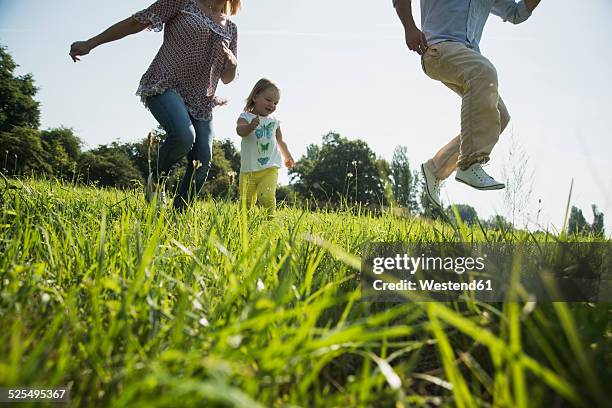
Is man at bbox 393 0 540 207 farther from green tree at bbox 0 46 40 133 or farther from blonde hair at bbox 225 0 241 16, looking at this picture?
green tree at bbox 0 46 40 133

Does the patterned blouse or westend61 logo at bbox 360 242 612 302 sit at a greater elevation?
the patterned blouse

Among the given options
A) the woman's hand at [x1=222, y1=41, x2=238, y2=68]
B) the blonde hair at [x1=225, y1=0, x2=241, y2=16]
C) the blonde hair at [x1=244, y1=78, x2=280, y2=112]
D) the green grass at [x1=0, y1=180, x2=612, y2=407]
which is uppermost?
the blonde hair at [x1=225, y1=0, x2=241, y2=16]

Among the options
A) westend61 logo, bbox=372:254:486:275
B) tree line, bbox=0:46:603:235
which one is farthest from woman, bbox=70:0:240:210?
tree line, bbox=0:46:603:235

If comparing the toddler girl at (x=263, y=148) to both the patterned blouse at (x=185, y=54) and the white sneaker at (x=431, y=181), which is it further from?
the white sneaker at (x=431, y=181)

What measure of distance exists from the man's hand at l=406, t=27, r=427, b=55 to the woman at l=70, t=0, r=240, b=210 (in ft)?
5.82

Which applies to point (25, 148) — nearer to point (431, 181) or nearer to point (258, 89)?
point (258, 89)

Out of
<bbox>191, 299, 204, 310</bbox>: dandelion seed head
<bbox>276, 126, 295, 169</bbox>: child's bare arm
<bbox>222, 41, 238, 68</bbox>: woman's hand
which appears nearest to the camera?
<bbox>191, 299, 204, 310</bbox>: dandelion seed head

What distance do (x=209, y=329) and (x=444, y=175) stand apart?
296 cm

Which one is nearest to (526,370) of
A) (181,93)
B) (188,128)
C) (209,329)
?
(209,329)

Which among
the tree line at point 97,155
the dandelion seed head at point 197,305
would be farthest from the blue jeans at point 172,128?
the tree line at point 97,155

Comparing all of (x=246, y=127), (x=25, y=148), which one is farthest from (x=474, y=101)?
(x=25, y=148)

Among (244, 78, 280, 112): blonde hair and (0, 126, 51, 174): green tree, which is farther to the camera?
(0, 126, 51, 174): green tree

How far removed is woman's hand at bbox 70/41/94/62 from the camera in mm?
3180

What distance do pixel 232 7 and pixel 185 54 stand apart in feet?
3.07
